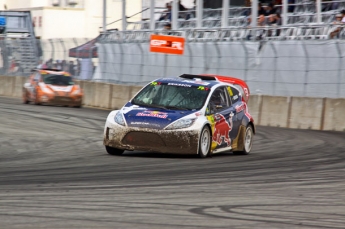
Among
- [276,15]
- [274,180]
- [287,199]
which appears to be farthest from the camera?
[276,15]

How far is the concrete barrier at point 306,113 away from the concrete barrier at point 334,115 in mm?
201

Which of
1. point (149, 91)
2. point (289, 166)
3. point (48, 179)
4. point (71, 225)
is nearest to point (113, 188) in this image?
point (48, 179)

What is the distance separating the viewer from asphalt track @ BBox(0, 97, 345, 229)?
7129 millimetres

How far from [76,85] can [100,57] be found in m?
5.06

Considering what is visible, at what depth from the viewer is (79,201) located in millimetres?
8125

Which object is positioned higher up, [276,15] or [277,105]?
[276,15]

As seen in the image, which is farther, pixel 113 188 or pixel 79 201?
pixel 113 188

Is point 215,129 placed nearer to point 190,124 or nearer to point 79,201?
point 190,124

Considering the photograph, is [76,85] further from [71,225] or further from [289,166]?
[71,225]

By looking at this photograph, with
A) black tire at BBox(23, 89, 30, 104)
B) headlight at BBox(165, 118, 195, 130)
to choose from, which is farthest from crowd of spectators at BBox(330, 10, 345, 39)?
headlight at BBox(165, 118, 195, 130)

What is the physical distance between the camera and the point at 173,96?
579 inches

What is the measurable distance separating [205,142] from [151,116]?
1.06 metres

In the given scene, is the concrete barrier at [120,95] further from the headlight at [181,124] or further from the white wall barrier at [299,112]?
the headlight at [181,124]

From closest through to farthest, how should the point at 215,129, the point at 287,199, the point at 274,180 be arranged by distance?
the point at 287,199 → the point at 274,180 → the point at 215,129
